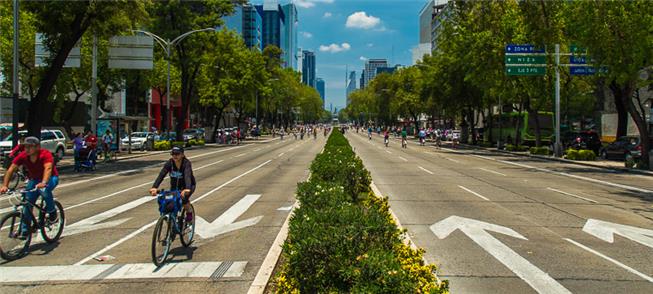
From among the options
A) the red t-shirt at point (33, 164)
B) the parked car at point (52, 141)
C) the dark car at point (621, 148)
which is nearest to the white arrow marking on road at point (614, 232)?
the red t-shirt at point (33, 164)

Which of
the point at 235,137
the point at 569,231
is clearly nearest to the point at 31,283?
the point at 569,231

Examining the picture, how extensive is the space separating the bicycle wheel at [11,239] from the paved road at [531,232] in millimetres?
6246

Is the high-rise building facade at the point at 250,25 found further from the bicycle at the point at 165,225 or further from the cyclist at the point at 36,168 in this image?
the bicycle at the point at 165,225

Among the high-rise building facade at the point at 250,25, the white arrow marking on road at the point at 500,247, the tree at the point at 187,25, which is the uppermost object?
the high-rise building facade at the point at 250,25

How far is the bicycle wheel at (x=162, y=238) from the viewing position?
24.3ft

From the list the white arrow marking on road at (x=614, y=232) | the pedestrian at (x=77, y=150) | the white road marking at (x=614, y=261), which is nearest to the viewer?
the white road marking at (x=614, y=261)

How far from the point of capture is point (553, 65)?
114 ft

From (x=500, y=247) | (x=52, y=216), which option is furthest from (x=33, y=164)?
(x=500, y=247)

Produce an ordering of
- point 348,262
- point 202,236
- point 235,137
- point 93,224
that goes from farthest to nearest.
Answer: point 235,137 < point 93,224 < point 202,236 < point 348,262

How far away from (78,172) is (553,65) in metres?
29.0

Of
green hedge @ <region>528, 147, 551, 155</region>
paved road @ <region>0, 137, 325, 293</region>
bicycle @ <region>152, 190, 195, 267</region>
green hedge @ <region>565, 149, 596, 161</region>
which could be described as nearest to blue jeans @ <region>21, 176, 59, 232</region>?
paved road @ <region>0, 137, 325, 293</region>

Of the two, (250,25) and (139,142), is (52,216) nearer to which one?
(139,142)

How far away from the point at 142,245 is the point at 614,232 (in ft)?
28.5

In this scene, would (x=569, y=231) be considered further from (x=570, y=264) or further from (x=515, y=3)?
(x=515, y=3)
